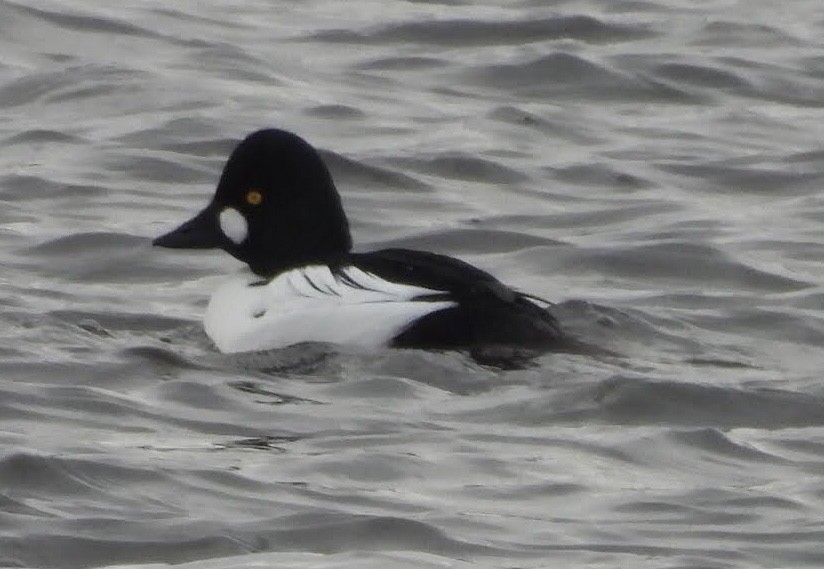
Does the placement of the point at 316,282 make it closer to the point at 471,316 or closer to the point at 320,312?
the point at 320,312

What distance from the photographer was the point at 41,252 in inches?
417

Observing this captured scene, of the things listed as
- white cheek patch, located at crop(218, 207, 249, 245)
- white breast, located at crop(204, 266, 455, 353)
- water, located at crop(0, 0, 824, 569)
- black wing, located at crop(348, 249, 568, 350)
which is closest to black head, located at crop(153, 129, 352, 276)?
white cheek patch, located at crop(218, 207, 249, 245)

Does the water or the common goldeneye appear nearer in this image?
the water

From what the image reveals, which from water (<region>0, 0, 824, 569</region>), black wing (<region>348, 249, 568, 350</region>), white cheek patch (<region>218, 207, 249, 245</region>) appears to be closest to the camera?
water (<region>0, 0, 824, 569</region>)

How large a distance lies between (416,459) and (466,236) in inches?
149

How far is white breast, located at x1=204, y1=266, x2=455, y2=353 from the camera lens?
8883 millimetres

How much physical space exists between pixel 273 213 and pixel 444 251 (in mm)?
1651

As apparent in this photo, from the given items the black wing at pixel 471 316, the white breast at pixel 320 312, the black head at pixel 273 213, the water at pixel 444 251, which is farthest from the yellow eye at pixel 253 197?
the black wing at pixel 471 316

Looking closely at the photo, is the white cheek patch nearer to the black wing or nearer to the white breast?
the white breast

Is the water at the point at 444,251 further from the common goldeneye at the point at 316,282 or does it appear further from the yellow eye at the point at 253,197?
the yellow eye at the point at 253,197

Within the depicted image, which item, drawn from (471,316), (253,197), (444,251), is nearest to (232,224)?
(253,197)

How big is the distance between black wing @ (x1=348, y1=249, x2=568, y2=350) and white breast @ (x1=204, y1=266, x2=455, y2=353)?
43 millimetres

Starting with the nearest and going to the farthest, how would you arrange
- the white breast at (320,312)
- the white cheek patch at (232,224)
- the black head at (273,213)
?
the white breast at (320,312) < the black head at (273,213) < the white cheek patch at (232,224)

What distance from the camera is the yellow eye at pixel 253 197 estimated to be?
9.52 m
